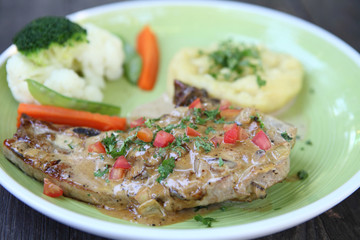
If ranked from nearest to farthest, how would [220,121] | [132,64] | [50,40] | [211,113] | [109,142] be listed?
[109,142] → [220,121] → [211,113] → [50,40] → [132,64]

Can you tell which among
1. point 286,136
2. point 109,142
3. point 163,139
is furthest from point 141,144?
point 286,136

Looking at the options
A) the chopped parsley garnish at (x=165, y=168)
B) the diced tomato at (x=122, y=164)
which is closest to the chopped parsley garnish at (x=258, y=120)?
the chopped parsley garnish at (x=165, y=168)

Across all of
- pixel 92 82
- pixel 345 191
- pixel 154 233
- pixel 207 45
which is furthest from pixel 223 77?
Answer: pixel 154 233

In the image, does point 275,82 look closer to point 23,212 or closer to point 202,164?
point 202,164

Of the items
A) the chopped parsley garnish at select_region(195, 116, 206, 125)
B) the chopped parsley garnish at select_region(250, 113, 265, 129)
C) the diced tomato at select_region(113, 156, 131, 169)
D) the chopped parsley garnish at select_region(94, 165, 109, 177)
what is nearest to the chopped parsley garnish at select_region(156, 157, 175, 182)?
the diced tomato at select_region(113, 156, 131, 169)

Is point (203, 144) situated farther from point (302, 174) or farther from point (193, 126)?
point (302, 174)

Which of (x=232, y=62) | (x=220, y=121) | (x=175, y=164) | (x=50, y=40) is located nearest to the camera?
(x=175, y=164)

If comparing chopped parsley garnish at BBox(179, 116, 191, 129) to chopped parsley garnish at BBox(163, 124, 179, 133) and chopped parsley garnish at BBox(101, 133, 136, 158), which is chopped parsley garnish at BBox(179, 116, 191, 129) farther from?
chopped parsley garnish at BBox(101, 133, 136, 158)
